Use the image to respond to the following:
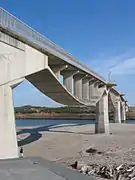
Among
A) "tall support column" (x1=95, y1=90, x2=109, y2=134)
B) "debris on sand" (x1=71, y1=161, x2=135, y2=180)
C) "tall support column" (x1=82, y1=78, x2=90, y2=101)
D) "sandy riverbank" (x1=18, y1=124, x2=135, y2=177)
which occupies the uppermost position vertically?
"tall support column" (x1=82, y1=78, x2=90, y2=101)

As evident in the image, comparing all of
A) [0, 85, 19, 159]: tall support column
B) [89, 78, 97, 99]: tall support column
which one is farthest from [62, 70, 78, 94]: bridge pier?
[0, 85, 19, 159]: tall support column

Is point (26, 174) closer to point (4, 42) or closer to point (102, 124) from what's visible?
point (4, 42)

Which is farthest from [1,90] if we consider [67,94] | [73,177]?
[67,94]

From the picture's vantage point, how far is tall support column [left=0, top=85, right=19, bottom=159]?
1767 cm

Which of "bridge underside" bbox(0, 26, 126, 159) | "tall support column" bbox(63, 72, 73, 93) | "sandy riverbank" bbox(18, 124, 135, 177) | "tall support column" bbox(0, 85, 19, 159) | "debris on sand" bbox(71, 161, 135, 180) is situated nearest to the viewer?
"debris on sand" bbox(71, 161, 135, 180)

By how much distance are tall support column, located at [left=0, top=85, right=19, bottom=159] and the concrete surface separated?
10.1 m

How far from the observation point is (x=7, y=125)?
59.5 feet

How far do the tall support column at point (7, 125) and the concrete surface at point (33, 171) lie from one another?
10057 mm

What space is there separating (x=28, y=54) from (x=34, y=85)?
34.9 feet

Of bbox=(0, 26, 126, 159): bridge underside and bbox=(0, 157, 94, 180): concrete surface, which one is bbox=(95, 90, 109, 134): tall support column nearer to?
bbox=(0, 26, 126, 159): bridge underside

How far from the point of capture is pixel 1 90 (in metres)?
18.1

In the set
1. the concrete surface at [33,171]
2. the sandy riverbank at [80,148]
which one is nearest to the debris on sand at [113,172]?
the sandy riverbank at [80,148]

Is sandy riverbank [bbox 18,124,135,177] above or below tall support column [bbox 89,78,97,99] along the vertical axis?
below

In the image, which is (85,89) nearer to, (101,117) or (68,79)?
(68,79)
